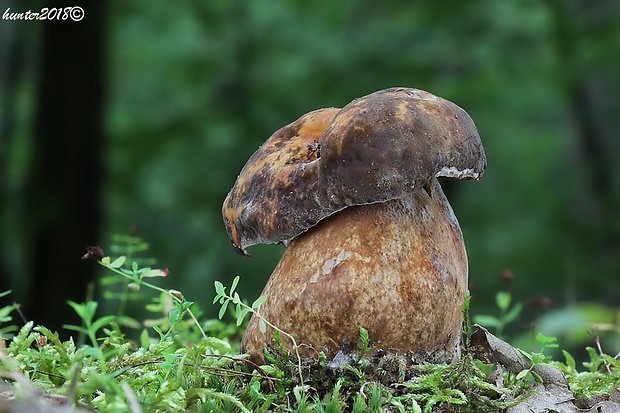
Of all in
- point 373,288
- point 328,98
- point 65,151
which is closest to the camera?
point 373,288

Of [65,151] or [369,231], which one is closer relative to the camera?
[369,231]

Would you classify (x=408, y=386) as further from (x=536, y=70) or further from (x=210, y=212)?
(x=536, y=70)

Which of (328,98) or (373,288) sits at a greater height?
(328,98)

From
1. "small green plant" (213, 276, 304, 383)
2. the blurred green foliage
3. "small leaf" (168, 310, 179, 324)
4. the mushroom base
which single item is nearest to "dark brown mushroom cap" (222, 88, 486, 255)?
the mushroom base

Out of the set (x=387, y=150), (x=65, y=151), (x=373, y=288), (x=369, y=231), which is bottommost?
(x=373, y=288)

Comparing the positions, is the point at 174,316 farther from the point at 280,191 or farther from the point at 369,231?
the point at 369,231

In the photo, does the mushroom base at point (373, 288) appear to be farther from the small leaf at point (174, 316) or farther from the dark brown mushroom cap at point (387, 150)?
the small leaf at point (174, 316)

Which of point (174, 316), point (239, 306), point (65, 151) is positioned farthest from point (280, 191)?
point (65, 151)
